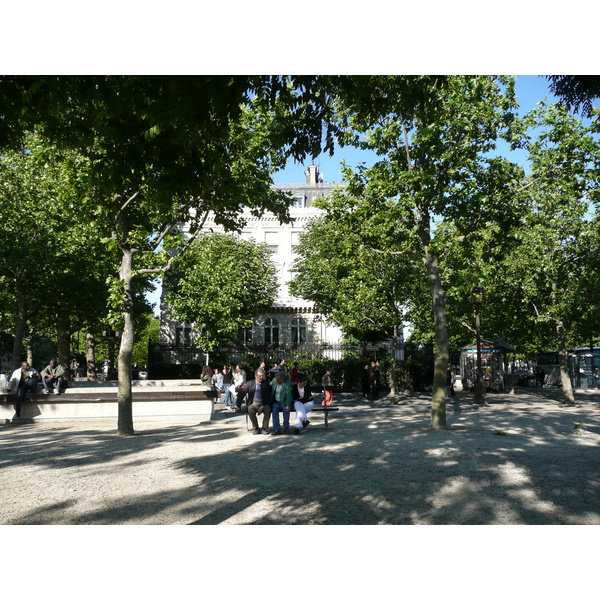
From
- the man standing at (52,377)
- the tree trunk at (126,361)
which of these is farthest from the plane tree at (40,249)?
the tree trunk at (126,361)

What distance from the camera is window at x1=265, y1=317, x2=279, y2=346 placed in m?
44.4

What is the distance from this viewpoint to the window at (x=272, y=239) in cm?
4831

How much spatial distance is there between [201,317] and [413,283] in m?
13.5

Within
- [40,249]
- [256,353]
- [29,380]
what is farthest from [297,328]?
[29,380]

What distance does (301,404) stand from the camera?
13156 mm

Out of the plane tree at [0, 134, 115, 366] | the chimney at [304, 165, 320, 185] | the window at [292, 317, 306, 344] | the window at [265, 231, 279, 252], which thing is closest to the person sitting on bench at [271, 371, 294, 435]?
the plane tree at [0, 134, 115, 366]

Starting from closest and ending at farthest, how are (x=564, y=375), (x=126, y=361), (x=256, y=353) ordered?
(x=126, y=361), (x=564, y=375), (x=256, y=353)

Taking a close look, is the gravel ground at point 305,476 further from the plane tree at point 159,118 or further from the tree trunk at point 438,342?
the plane tree at point 159,118

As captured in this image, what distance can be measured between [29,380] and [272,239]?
3368 cm

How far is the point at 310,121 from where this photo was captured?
260 inches

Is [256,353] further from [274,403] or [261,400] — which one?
[261,400]

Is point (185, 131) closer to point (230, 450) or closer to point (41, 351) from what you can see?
point (230, 450)

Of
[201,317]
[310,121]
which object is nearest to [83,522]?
[310,121]

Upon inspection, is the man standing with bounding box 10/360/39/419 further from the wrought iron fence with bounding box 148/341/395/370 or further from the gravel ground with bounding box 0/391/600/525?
the wrought iron fence with bounding box 148/341/395/370
